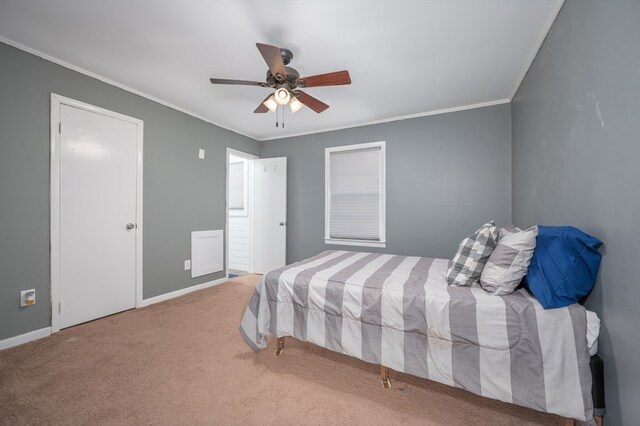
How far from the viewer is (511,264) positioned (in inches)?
→ 57.8

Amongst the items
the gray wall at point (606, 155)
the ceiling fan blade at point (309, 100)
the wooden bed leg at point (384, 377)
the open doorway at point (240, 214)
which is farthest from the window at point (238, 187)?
the gray wall at point (606, 155)

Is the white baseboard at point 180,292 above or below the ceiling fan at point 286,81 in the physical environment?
below

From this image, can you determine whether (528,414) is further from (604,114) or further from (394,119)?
(394,119)

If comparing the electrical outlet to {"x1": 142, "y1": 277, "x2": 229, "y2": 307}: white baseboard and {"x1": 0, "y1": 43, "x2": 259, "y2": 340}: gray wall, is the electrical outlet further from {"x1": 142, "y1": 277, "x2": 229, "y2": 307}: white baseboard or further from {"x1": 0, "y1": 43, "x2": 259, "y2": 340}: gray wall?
{"x1": 142, "y1": 277, "x2": 229, "y2": 307}: white baseboard

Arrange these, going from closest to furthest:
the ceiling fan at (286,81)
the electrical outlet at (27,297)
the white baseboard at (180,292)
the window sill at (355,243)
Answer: the ceiling fan at (286,81) → the electrical outlet at (27,297) → the white baseboard at (180,292) → the window sill at (355,243)

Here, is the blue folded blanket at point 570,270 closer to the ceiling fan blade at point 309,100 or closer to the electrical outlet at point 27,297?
the ceiling fan blade at point 309,100

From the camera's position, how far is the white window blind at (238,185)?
5121 millimetres

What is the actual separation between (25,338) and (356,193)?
3.90 meters

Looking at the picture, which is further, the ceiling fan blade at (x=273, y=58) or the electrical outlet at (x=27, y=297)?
the electrical outlet at (x=27, y=297)

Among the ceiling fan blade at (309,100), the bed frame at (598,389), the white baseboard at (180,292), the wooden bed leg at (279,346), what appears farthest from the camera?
the white baseboard at (180,292)

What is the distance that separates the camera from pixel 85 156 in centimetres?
254

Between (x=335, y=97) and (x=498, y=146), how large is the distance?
2146 millimetres

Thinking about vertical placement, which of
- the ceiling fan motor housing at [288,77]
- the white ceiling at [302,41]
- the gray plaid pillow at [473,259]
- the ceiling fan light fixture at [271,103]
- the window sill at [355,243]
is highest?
the white ceiling at [302,41]

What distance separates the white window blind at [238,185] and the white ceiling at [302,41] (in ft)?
7.15
